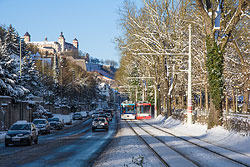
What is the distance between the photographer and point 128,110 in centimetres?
7200

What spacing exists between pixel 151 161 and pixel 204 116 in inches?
871

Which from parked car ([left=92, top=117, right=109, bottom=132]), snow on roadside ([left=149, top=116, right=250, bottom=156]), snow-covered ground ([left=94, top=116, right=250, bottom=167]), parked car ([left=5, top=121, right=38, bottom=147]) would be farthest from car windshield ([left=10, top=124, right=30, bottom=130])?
parked car ([left=92, top=117, right=109, bottom=132])

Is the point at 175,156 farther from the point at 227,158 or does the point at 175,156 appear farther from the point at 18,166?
the point at 18,166

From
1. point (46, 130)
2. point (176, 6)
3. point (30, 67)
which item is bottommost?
point (46, 130)

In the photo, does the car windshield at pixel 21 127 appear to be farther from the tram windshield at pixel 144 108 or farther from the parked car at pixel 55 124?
the tram windshield at pixel 144 108

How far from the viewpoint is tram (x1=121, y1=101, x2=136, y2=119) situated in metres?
71.4

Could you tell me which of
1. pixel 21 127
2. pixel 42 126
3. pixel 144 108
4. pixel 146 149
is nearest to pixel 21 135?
pixel 21 127

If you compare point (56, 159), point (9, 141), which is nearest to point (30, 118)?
point (9, 141)

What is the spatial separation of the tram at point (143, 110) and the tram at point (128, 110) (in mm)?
869

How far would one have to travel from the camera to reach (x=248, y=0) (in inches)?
1077

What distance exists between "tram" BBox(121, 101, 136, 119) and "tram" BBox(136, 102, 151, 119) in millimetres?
869

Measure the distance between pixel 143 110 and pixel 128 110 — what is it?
271 centimetres

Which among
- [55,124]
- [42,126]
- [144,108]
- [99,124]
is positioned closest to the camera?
[42,126]

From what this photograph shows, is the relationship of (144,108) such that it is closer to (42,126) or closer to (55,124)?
(55,124)
